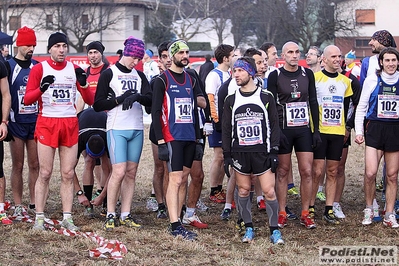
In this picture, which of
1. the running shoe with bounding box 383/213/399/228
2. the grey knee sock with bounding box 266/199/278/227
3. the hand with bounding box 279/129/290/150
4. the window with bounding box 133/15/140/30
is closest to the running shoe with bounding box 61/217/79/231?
the grey knee sock with bounding box 266/199/278/227

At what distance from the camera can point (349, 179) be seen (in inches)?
490

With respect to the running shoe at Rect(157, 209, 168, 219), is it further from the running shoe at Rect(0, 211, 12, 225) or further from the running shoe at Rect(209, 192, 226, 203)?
the running shoe at Rect(0, 211, 12, 225)

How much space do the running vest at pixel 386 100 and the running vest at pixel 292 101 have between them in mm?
820

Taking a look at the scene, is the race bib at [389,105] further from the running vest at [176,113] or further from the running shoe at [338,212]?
the running vest at [176,113]

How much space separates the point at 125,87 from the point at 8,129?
1.63 meters

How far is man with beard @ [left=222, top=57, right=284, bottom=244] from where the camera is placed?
757 cm

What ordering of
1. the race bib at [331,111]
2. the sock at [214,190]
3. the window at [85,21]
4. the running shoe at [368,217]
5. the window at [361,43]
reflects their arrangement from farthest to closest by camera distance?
1. the window at [85,21]
2. the window at [361,43]
3. the sock at [214,190]
4. the race bib at [331,111]
5. the running shoe at [368,217]

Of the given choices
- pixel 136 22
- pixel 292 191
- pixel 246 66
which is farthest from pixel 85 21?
pixel 246 66

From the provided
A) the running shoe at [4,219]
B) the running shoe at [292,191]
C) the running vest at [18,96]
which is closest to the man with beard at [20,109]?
the running vest at [18,96]

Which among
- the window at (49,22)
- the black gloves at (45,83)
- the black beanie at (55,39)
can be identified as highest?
the window at (49,22)

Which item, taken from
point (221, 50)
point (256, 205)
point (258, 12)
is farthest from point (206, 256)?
point (258, 12)

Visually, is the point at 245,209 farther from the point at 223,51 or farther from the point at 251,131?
the point at 223,51

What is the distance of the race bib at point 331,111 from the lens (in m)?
8.73

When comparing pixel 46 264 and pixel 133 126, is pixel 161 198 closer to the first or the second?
pixel 133 126
